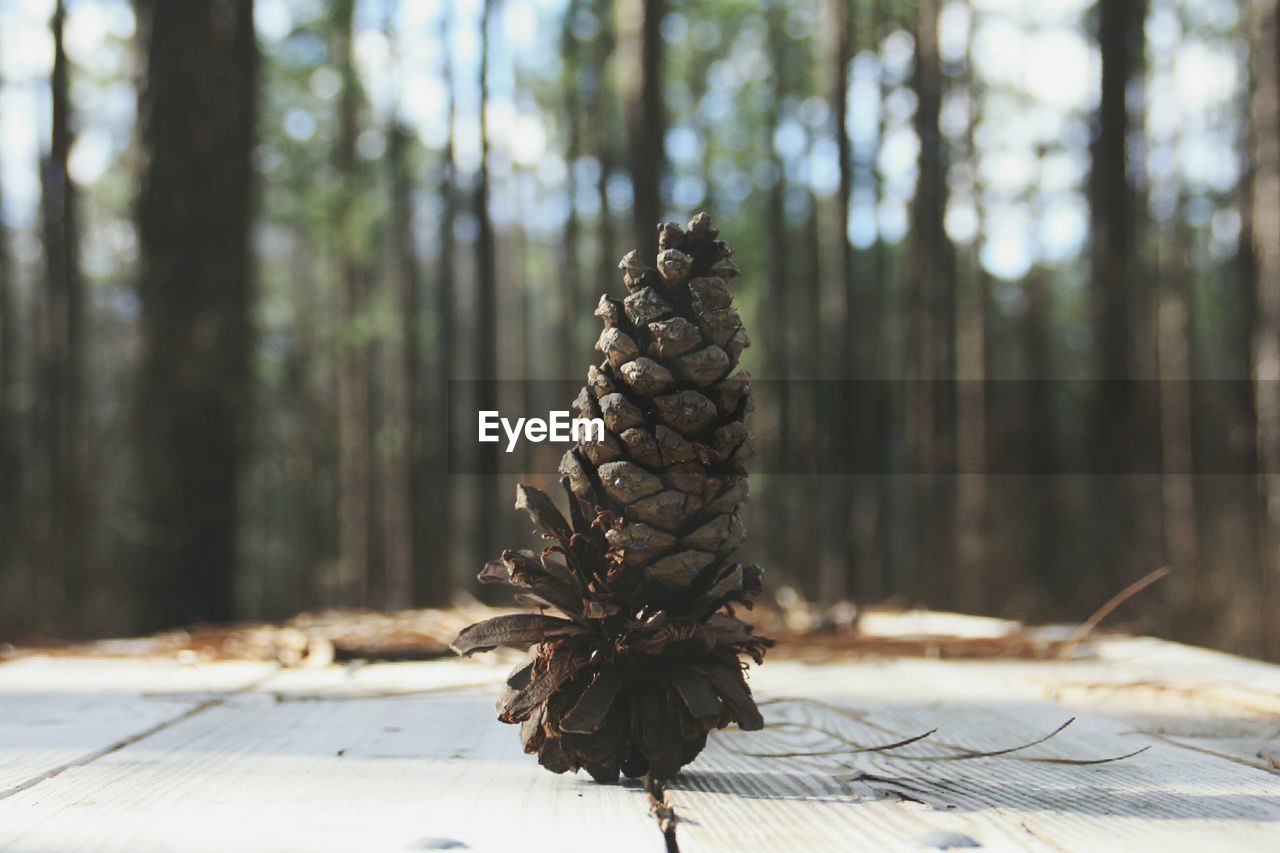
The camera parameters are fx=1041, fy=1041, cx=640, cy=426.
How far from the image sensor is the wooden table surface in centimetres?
94

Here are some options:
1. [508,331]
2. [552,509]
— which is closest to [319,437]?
[508,331]

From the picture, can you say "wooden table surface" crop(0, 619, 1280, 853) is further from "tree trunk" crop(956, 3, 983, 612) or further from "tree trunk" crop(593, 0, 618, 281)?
"tree trunk" crop(593, 0, 618, 281)

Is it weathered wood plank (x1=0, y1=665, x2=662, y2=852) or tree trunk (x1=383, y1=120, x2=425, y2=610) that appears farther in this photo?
tree trunk (x1=383, y1=120, x2=425, y2=610)

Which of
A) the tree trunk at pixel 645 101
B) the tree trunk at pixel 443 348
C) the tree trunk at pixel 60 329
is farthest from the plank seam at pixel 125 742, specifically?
the tree trunk at pixel 443 348

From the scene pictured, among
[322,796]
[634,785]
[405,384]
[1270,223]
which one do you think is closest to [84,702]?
[322,796]

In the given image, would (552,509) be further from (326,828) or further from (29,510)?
(29,510)

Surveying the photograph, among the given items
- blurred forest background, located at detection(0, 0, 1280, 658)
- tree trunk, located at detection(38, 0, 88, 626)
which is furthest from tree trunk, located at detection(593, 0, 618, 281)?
tree trunk, located at detection(38, 0, 88, 626)

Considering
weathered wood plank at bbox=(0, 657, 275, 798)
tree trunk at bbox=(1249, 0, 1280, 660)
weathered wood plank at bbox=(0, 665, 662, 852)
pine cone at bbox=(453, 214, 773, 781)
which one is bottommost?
weathered wood plank at bbox=(0, 657, 275, 798)

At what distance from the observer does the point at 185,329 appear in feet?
13.8

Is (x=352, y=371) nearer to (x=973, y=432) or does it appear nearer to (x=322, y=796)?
(x=973, y=432)

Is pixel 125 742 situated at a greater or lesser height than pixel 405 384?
lesser

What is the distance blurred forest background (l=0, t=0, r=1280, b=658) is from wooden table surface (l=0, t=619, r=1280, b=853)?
7.31ft

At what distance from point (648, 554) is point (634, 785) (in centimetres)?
27

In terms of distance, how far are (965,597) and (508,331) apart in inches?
408
